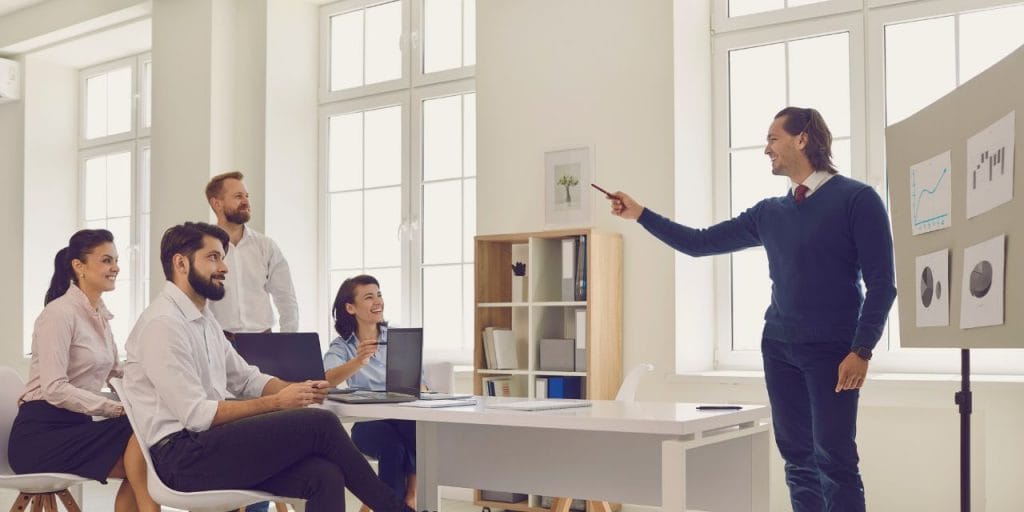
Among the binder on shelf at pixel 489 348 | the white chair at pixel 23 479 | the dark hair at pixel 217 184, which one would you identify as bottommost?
the white chair at pixel 23 479

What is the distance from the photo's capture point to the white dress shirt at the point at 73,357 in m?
3.96

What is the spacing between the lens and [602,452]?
11.5 feet

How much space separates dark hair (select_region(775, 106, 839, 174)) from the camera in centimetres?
358

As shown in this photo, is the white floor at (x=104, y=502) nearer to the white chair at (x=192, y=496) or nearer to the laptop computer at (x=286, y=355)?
the laptop computer at (x=286, y=355)

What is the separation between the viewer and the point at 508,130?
6.16 m

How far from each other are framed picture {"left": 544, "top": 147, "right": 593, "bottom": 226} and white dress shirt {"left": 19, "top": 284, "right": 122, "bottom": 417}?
8.03ft

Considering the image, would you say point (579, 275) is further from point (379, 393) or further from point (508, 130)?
point (379, 393)

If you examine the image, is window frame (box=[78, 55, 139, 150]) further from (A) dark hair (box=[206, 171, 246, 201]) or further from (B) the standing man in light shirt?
(A) dark hair (box=[206, 171, 246, 201])

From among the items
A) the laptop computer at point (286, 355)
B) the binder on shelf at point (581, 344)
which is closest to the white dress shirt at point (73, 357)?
the laptop computer at point (286, 355)

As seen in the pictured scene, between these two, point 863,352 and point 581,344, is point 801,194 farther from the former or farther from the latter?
point 581,344

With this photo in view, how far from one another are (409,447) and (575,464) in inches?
37.6

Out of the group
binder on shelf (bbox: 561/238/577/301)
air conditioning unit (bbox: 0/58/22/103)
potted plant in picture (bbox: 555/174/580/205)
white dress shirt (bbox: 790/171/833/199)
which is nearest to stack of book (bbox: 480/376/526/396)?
binder on shelf (bbox: 561/238/577/301)

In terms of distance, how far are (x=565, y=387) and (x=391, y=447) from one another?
5.15 ft

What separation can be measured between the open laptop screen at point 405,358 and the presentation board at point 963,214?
156 centimetres
